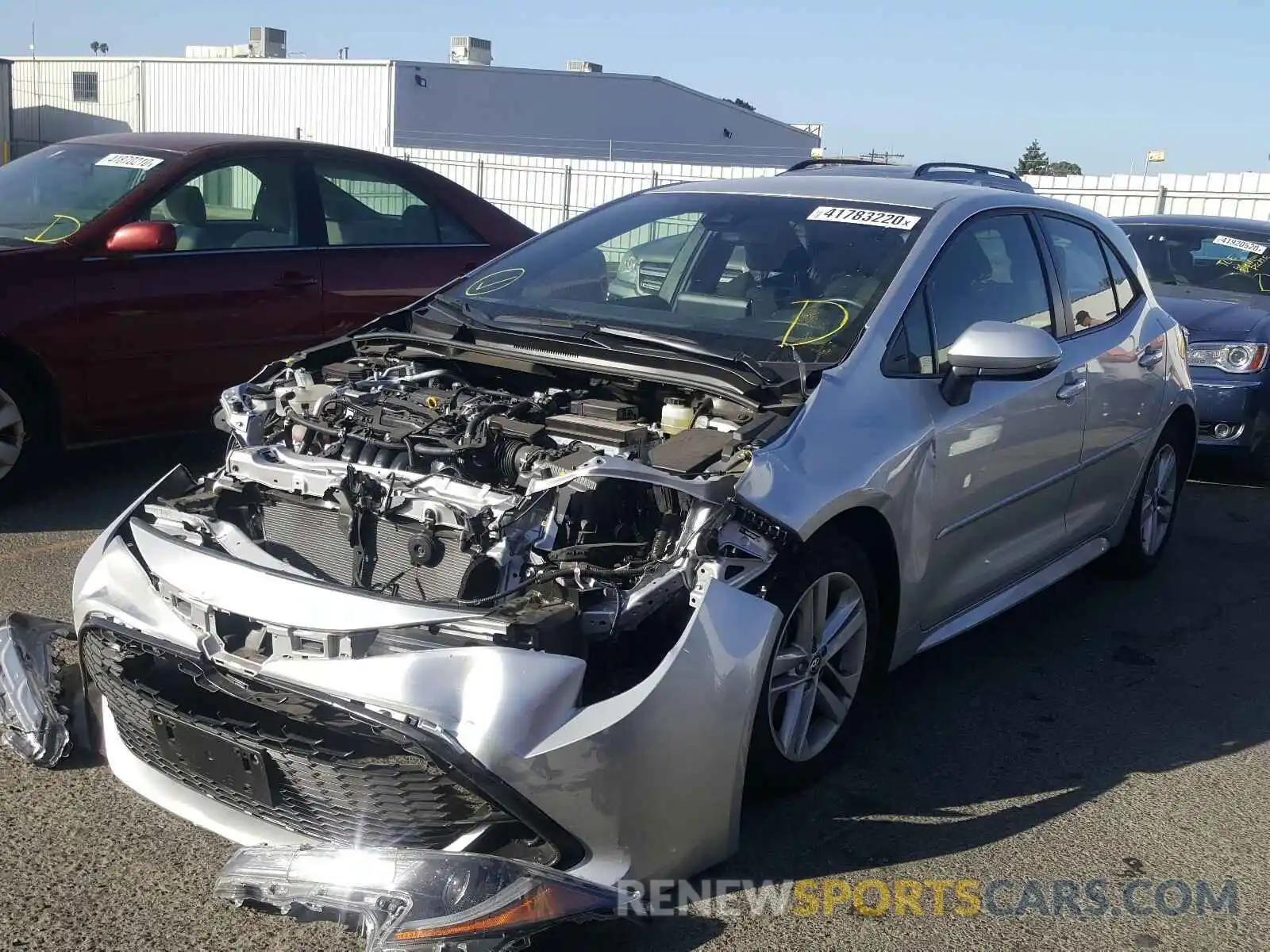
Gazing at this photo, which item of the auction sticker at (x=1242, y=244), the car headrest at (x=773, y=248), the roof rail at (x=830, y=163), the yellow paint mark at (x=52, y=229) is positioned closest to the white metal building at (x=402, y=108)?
the roof rail at (x=830, y=163)

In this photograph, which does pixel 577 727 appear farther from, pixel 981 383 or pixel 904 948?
pixel 981 383

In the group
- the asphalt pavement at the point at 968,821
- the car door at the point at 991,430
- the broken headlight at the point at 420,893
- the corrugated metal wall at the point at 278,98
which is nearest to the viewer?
the broken headlight at the point at 420,893

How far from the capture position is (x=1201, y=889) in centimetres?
331

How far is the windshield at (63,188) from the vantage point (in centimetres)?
600

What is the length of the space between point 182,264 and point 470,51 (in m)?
28.8

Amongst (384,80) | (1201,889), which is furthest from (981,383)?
(384,80)

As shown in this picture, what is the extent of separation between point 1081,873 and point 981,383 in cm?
153

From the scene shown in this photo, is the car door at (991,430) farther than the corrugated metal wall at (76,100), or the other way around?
the corrugated metal wall at (76,100)

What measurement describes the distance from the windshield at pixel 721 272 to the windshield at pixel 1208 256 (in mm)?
5491

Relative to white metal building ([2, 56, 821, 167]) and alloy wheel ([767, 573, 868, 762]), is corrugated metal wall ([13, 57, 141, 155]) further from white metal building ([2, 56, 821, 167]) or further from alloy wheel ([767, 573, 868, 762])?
alloy wheel ([767, 573, 868, 762])

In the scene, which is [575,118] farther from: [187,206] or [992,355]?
[992,355]

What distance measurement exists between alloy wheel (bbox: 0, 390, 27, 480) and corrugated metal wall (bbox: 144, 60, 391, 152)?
894 inches

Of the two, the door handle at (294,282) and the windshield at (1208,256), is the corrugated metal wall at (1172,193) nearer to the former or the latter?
the windshield at (1208,256)

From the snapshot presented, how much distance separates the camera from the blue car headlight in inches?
304
